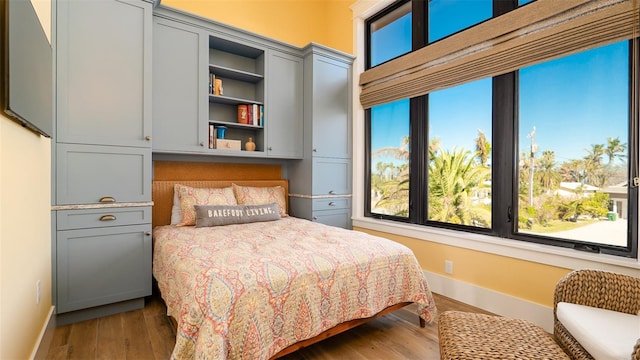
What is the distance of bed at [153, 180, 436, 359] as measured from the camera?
1398 millimetres

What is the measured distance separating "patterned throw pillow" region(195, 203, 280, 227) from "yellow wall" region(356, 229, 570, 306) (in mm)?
1442

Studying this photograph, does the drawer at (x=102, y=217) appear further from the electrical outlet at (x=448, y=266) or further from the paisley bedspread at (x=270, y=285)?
the electrical outlet at (x=448, y=266)

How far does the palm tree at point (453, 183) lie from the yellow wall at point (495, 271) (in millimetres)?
306

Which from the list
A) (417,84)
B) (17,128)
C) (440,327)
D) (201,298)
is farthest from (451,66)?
(17,128)

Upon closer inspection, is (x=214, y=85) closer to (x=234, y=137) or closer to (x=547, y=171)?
(x=234, y=137)

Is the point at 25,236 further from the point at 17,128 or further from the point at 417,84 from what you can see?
the point at 417,84

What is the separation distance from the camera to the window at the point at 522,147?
1958 millimetres

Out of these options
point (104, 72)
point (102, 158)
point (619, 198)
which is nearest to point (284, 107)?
point (104, 72)

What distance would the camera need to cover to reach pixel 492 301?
8.00 ft

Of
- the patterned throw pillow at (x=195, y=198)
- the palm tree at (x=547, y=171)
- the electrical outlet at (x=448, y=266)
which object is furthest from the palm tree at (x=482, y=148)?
the patterned throw pillow at (x=195, y=198)

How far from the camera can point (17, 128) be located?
132cm

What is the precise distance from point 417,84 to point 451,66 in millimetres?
362

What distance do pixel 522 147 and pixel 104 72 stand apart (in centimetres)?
321

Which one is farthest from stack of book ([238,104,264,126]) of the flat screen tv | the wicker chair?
the wicker chair
